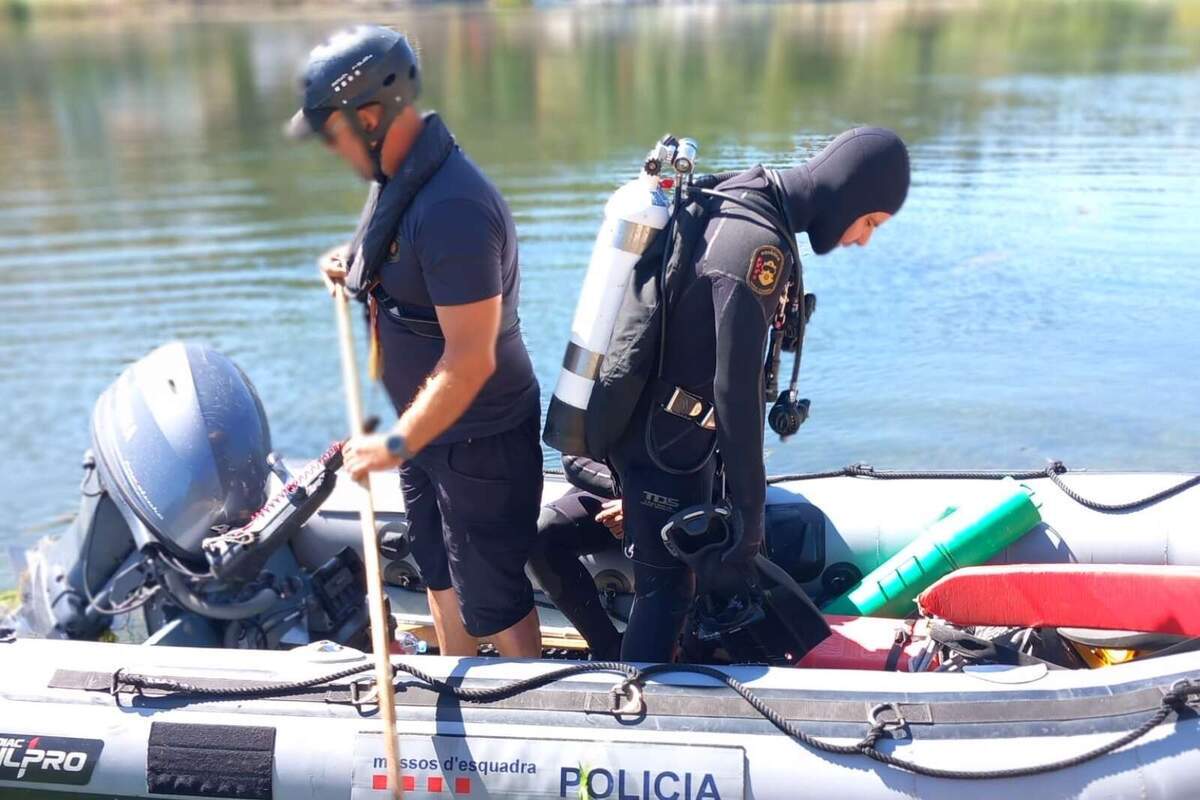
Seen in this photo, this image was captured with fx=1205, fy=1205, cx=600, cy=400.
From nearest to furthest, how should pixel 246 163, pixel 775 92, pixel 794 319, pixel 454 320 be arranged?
pixel 454 320 → pixel 794 319 → pixel 246 163 → pixel 775 92

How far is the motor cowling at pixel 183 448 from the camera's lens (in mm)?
3492

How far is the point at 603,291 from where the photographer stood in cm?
266

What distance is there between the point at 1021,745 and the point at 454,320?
4.87 feet

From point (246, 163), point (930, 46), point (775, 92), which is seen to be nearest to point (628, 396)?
point (246, 163)

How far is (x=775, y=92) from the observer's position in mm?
13766

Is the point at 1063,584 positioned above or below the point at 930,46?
above

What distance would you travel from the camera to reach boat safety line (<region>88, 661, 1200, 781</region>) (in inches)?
98.2

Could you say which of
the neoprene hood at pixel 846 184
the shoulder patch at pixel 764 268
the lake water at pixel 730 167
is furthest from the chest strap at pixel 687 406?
the lake water at pixel 730 167

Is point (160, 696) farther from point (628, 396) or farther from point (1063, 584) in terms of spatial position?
point (1063, 584)

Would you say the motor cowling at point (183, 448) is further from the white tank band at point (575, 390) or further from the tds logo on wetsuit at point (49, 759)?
the white tank band at point (575, 390)

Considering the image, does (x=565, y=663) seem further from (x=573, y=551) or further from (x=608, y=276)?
(x=608, y=276)

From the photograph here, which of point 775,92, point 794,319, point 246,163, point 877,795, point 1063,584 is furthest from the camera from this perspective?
point 775,92

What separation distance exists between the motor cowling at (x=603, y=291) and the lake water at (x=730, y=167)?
1.62m

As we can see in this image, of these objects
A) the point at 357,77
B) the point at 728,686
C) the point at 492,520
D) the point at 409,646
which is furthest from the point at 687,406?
the point at 409,646
